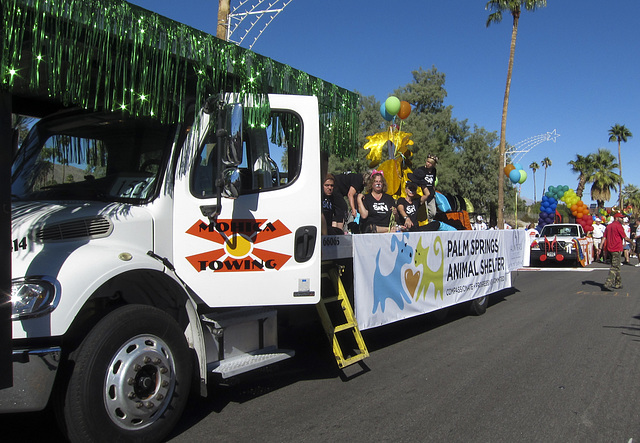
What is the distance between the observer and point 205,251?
3975 mm

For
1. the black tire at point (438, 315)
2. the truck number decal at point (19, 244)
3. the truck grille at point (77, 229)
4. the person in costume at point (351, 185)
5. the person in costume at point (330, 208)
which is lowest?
the black tire at point (438, 315)

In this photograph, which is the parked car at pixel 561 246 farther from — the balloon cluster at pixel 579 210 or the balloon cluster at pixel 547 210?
the balloon cluster at pixel 579 210

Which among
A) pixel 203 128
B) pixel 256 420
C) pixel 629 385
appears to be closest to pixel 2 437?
pixel 256 420

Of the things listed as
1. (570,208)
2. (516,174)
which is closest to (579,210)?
Answer: (570,208)

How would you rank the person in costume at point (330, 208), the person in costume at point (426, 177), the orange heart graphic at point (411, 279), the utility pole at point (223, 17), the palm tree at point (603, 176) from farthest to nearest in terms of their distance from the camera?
the palm tree at point (603, 176), the utility pole at point (223, 17), the person in costume at point (426, 177), the person in costume at point (330, 208), the orange heart graphic at point (411, 279)

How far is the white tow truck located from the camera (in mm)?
3049

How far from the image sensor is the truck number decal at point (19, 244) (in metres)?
3.09

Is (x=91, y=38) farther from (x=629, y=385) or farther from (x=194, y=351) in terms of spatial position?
(x=629, y=385)

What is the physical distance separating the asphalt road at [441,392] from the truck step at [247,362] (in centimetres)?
40

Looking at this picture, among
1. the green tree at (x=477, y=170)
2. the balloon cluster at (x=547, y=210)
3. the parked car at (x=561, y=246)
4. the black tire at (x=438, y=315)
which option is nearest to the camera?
the black tire at (x=438, y=315)

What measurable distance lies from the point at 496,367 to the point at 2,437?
4.54m

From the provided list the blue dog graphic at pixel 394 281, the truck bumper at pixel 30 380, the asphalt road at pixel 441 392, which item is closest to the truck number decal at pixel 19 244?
the truck bumper at pixel 30 380

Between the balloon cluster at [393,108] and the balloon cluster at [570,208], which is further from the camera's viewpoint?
the balloon cluster at [570,208]

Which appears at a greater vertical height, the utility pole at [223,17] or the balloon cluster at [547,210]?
the utility pole at [223,17]
